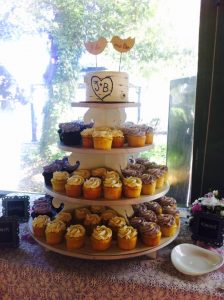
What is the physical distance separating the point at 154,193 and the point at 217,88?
77 cm

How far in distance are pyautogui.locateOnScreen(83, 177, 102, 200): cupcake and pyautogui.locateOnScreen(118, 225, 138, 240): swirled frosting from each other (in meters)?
0.16

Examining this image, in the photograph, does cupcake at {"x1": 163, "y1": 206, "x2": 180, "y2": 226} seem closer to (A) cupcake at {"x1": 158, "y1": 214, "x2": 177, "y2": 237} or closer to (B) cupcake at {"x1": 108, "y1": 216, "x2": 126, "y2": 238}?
(A) cupcake at {"x1": 158, "y1": 214, "x2": 177, "y2": 237}

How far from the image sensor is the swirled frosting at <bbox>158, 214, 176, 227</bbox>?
133 cm

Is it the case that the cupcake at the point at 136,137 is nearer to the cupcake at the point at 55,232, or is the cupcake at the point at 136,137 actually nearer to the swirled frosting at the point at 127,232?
the swirled frosting at the point at 127,232

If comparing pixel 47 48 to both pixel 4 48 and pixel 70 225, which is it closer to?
pixel 4 48

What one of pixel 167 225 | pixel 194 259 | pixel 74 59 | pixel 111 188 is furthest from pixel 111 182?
pixel 74 59

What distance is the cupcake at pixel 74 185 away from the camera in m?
1.24

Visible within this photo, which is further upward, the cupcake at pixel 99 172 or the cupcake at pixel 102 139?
the cupcake at pixel 102 139

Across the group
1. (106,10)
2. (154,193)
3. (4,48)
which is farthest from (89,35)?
(154,193)

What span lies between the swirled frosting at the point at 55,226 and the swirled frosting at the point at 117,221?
198 mm

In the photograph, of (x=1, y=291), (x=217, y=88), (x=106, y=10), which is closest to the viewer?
(x=1, y=291)

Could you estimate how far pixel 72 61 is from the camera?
74.4 inches

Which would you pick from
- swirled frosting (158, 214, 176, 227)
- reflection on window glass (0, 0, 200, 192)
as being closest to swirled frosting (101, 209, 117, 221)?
swirled frosting (158, 214, 176, 227)

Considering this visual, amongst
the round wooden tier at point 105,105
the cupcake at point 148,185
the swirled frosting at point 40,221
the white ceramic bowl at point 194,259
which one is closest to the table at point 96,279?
the white ceramic bowl at point 194,259
